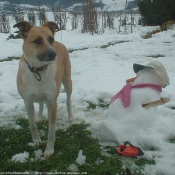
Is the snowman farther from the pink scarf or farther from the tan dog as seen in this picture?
the tan dog

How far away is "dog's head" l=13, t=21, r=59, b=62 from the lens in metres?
2.96

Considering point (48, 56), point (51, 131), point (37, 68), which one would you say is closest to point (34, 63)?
point (37, 68)

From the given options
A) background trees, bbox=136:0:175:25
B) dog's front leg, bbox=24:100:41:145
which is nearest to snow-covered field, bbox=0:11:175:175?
dog's front leg, bbox=24:100:41:145

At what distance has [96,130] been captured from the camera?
3820 millimetres

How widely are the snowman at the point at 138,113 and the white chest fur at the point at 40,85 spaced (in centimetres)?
98

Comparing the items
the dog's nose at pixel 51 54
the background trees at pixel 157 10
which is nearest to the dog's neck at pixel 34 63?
the dog's nose at pixel 51 54

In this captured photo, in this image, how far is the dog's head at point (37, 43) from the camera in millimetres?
2962

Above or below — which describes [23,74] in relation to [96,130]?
above

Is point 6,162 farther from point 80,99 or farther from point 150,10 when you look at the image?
point 150,10

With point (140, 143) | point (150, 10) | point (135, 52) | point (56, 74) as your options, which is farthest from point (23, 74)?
point (150, 10)

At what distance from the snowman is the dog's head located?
1286 mm

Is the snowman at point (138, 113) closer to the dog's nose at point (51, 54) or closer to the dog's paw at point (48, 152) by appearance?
the dog's paw at point (48, 152)

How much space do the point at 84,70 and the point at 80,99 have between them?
7.72 ft

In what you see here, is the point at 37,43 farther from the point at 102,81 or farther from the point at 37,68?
the point at 102,81
